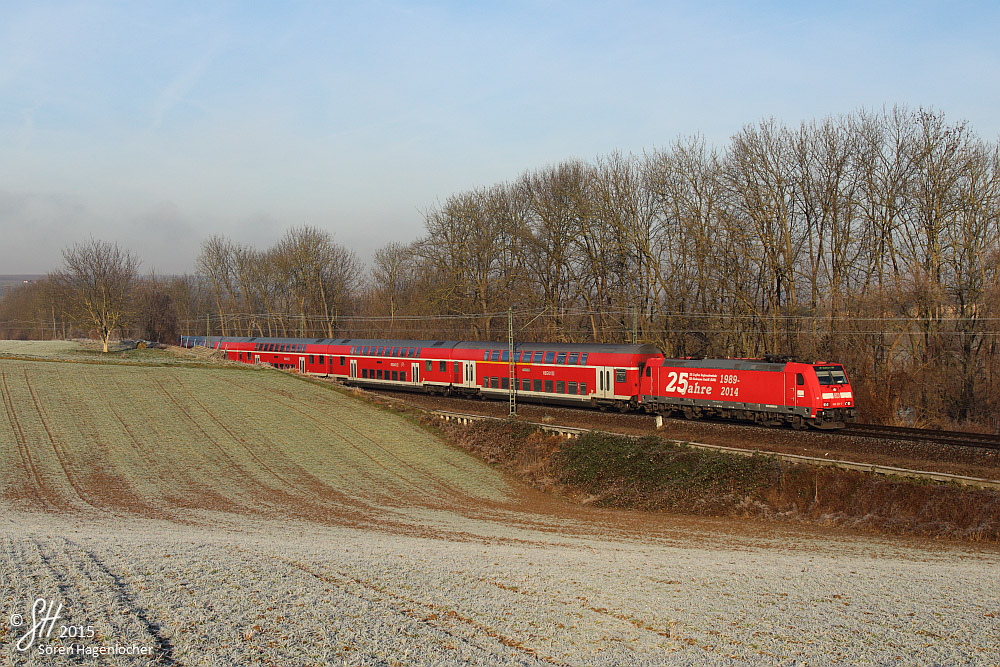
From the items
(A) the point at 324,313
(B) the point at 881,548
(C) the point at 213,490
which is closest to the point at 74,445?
(C) the point at 213,490

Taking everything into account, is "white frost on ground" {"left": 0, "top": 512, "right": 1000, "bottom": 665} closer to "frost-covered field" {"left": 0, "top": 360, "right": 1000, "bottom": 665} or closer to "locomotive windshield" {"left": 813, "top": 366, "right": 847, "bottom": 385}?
"frost-covered field" {"left": 0, "top": 360, "right": 1000, "bottom": 665}

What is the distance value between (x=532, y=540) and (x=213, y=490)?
39.4ft

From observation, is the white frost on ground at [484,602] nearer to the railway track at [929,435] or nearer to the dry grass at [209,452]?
the dry grass at [209,452]

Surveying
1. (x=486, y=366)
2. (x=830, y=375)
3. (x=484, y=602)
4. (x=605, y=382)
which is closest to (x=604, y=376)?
(x=605, y=382)

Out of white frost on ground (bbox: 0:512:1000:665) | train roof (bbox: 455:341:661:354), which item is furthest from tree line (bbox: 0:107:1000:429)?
white frost on ground (bbox: 0:512:1000:665)

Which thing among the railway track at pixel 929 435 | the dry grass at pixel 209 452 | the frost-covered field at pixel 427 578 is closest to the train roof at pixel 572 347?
the dry grass at pixel 209 452

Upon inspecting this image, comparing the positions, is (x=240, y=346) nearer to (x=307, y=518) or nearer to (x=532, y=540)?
(x=307, y=518)

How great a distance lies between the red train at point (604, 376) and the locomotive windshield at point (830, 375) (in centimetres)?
5

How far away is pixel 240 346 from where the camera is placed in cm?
6506

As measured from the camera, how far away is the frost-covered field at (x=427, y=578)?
8367 mm

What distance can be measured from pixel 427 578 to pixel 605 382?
27021 mm

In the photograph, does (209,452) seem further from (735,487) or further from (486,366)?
(735,487)

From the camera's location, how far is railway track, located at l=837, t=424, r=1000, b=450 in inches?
992

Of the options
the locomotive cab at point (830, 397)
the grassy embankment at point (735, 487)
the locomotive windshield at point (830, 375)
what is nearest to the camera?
the grassy embankment at point (735, 487)
